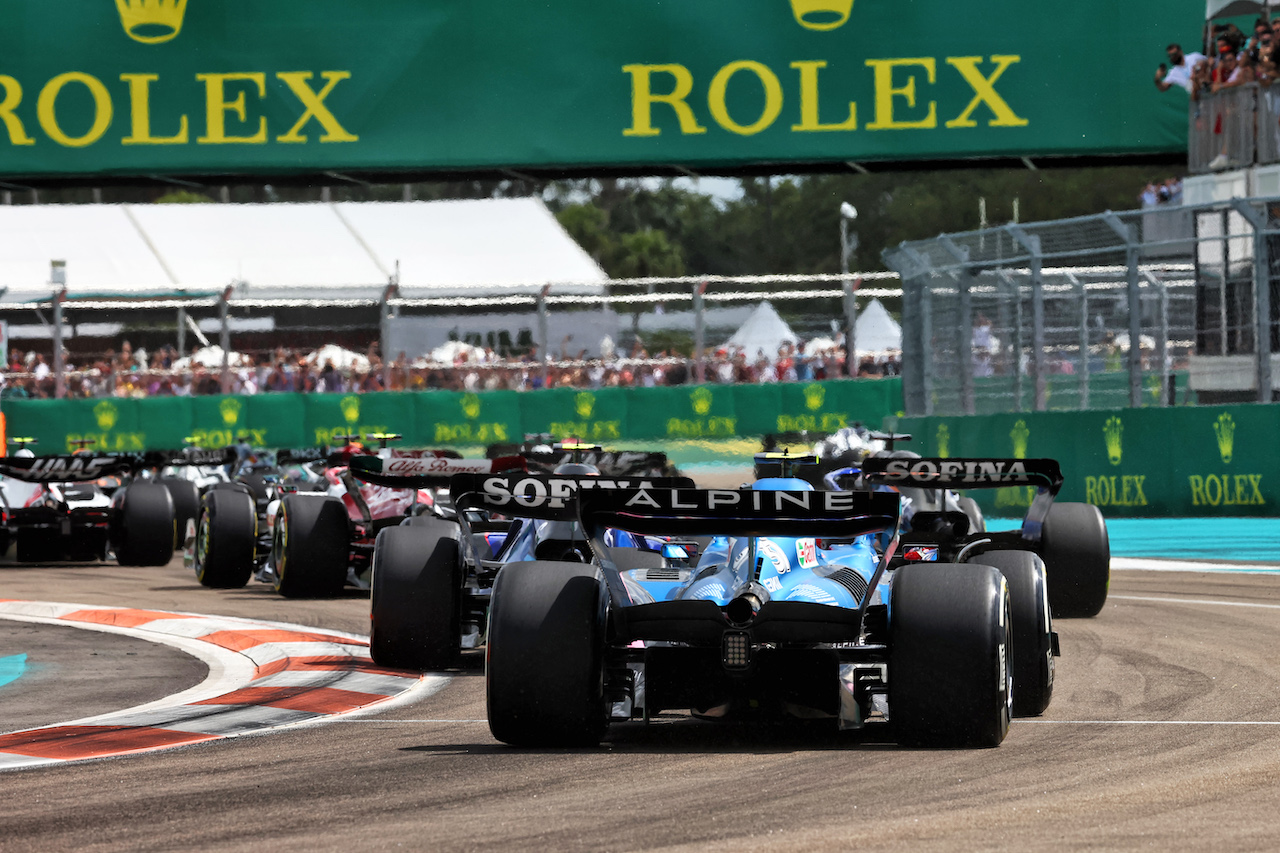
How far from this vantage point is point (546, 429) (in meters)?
28.6

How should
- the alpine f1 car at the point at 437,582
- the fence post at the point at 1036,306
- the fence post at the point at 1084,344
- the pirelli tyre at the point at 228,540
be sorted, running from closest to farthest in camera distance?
1. the alpine f1 car at the point at 437,582
2. the pirelli tyre at the point at 228,540
3. the fence post at the point at 1036,306
4. the fence post at the point at 1084,344

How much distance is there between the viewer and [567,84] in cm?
2734

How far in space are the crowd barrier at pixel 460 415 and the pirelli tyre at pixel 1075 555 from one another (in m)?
16.7

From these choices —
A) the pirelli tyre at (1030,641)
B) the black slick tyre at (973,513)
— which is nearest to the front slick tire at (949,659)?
the pirelli tyre at (1030,641)

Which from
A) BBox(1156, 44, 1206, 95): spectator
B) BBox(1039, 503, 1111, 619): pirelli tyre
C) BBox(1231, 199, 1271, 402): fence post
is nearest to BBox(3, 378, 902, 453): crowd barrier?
BBox(1156, 44, 1206, 95): spectator

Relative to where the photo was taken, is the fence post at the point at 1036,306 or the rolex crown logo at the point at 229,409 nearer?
the fence post at the point at 1036,306

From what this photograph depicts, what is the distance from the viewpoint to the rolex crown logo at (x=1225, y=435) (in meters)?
18.5

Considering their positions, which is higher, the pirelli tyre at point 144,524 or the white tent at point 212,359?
the white tent at point 212,359

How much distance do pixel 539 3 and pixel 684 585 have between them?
20.6 metres

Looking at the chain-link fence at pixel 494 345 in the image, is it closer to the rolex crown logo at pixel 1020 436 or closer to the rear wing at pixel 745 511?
the rolex crown logo at pixel 1020 436

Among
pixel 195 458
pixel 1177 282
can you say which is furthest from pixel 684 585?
pixel 1177 282

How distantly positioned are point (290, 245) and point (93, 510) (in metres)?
29.6

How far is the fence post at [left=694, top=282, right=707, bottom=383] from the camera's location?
1100 inches

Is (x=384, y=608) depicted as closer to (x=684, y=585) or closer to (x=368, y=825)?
(x=684, y=585)
